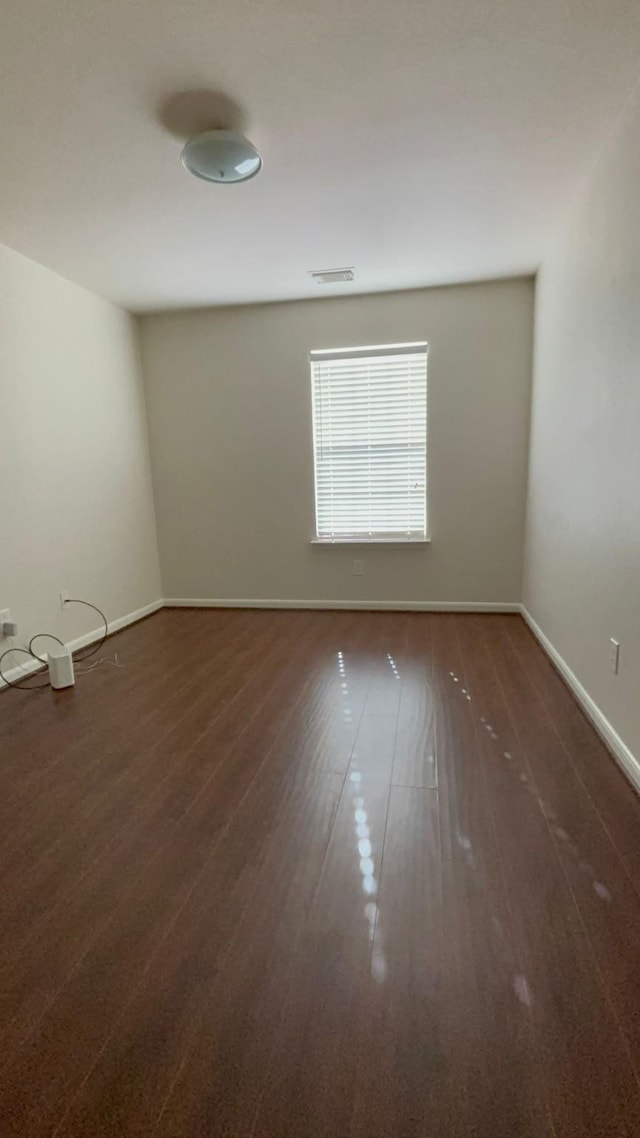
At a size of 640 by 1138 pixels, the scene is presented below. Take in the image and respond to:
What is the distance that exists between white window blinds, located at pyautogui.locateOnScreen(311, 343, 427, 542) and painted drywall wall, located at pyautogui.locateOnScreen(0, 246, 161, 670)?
156cm

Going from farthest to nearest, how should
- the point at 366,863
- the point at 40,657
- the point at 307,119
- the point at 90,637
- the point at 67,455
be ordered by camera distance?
the point at 90,637 < the point at 67,455 < the point at 40,657 < the point at 307,119 < the point at 366,863

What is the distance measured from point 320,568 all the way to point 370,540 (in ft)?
1.64

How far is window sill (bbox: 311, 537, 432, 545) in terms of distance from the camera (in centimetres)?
408

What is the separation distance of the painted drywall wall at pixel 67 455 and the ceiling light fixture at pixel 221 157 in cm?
157

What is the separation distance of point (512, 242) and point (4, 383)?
10.4ft

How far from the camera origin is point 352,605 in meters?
4.30

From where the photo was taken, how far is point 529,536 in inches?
147

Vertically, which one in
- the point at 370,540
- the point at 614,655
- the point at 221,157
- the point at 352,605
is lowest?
the point at 352,605

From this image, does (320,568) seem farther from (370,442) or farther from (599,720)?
(599,720)

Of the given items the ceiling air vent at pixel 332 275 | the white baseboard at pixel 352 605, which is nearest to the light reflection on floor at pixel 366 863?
the white baseboard at pixel 352 605

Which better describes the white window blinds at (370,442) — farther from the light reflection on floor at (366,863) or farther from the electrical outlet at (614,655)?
the light reflection on floor at (366,863)

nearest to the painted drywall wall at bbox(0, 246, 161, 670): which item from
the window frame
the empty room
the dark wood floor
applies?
the empty room

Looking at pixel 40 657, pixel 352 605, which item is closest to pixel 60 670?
pixel 40 657

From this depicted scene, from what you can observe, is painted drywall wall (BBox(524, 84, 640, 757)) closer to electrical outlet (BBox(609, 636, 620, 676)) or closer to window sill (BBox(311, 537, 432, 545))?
electrical outlet (BBox(609, 636, 620, 676))
